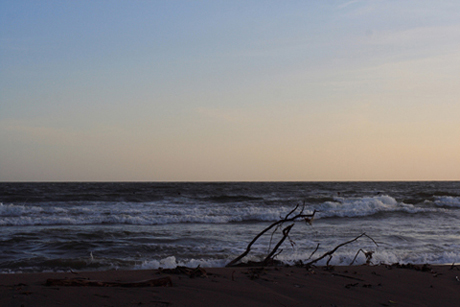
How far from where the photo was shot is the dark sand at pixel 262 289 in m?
4.04

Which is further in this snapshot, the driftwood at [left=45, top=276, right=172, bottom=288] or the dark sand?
the driftwood at [left=45, top=276, right=172, bottom=288]

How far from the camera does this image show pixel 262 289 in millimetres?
4734

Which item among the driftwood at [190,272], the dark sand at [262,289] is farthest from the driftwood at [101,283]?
the driftwood at [190,272]

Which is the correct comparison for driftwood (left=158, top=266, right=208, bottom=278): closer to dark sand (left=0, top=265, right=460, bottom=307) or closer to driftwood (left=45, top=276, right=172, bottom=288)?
dark sand (left=0, top=265, right=460, bottom=307)

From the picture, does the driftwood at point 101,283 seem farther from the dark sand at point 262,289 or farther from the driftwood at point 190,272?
the driftwood at point 190,272

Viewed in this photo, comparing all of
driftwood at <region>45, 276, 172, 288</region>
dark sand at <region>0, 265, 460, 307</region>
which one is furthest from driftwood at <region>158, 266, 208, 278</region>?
driftwood at <region>45, 276, 172, 288</region>

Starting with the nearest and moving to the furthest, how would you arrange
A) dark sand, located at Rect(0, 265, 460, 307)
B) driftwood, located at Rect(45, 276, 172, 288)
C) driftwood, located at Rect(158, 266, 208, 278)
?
dark sand, located at Rect(0, 265, 460, 307)
driftwood, located at Rect(45, 276, 172, 288)
driftwood, located at Rect(158, 266, 208, 278)

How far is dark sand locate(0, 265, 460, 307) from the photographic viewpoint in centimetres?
404

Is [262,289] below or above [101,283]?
below

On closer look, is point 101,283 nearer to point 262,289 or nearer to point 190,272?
point 190,272

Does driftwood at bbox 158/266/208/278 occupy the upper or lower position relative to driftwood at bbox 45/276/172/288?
lower

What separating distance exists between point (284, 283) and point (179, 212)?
15.7 metres

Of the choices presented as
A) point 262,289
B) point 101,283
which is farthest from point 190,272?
point 101,283

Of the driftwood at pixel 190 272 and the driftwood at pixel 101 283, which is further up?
the driftwood at pixel 101 283
